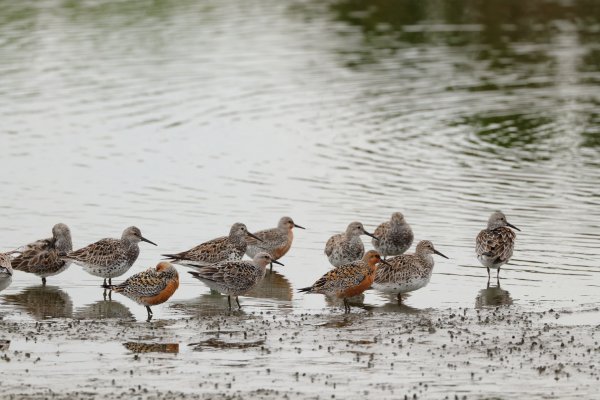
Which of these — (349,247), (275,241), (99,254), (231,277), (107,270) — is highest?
(275,241)

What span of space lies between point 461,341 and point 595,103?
76.0ft

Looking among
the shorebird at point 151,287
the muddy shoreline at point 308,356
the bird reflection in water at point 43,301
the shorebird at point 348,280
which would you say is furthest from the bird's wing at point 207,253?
the muddy shoreline at point 308,356

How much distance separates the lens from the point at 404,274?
18.5 m

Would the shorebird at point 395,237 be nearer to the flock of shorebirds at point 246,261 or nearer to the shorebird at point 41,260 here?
the flock of shorebirds at point 246,261

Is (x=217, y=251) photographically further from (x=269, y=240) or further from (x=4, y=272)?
(x=4, y=272)

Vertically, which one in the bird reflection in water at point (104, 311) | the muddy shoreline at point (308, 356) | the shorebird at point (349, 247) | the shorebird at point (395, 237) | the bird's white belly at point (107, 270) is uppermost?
the shorebird at point (395, 237)

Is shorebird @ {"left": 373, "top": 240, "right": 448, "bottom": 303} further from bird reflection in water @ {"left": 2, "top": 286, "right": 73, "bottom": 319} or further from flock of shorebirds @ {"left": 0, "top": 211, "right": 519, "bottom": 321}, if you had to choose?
bird reflection in water @ {"left": 2, "top": 286, "right": 73, "bottom": 319}

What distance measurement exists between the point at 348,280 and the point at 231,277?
5.50 feet

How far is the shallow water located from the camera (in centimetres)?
2120

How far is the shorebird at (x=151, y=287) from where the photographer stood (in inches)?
691

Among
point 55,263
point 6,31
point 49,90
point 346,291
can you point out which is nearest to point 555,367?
point 346,291

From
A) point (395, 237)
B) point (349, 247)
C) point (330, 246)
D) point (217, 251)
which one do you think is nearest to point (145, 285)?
point (217, 251)

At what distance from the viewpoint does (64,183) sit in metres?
28.5

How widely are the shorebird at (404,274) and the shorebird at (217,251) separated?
2.59 metres
